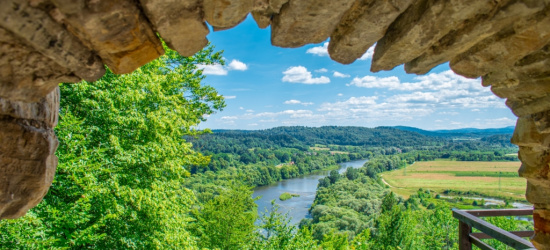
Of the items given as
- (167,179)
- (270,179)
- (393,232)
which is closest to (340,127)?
(270,179)

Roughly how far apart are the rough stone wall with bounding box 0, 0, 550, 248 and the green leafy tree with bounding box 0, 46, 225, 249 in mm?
3937

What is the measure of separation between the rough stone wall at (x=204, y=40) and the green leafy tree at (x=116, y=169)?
394 centimetres

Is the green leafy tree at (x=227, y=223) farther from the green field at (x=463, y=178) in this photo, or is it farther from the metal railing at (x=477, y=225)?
the green field at (x=463, y=178)

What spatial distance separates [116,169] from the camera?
6047 mm

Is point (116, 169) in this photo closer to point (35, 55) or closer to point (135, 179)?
point (135, 179)

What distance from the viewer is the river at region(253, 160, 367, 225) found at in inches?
1417

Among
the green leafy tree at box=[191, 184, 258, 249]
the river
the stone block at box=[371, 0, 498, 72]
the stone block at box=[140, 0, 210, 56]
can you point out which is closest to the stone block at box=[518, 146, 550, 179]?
the stone block at box=[371, 0, 498, 72]

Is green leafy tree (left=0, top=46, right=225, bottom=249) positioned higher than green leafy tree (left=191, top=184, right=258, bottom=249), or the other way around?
green leafy tree (left=0, top=46, right=225, bottom=249)

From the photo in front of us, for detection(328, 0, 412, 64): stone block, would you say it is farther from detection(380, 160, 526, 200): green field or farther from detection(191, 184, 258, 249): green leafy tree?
detection(380, 160, 526, 200): green field

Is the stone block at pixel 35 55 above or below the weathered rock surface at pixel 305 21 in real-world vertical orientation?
below

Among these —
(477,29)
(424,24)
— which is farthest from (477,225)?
(424,24)

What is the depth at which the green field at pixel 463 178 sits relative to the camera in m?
46.2

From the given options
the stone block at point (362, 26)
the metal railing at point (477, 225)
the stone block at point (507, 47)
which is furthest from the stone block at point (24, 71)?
the metal railing at point (477, 225)

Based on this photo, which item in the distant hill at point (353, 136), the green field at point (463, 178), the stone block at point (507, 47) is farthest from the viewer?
the distant hill at point (353, 136)
